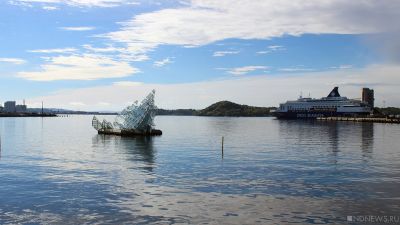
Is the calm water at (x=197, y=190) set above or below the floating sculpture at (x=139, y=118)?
below

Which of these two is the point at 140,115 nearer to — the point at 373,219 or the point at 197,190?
the point at 197,190

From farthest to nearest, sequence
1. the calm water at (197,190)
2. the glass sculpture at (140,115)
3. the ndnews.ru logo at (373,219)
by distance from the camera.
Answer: the glass sculpture at (140,115) < the calm water at (197,190) < the ndnews.ru logo at (373,219)

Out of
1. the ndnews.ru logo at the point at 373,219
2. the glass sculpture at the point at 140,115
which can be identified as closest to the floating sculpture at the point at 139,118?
the glass sculpture at the point at 140,115

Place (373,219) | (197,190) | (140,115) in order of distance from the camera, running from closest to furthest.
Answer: (373,219)
(197,190)
(140,115)

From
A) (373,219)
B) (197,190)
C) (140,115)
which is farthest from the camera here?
(140,115)

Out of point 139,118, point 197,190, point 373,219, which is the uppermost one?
point 139,118

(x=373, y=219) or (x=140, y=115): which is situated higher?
(x=140, y=115)

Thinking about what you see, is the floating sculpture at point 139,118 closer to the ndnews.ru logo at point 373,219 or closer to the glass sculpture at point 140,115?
the glass sculpture at point 140,115

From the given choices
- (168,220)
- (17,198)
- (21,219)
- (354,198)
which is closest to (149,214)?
(168,220)

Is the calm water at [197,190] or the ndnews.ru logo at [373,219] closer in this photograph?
the ndnews.ru logo at [373,219]

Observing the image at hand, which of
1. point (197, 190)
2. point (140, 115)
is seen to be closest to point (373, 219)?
point (197, 190)

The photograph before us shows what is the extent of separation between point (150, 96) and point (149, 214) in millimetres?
70239

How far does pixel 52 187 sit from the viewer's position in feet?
102

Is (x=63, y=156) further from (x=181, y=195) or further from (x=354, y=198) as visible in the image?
(x=354, y=198)
